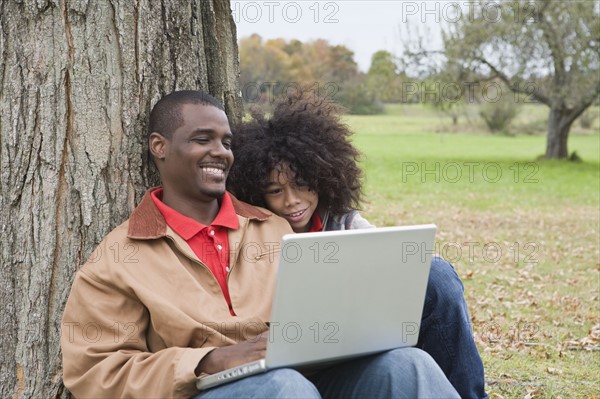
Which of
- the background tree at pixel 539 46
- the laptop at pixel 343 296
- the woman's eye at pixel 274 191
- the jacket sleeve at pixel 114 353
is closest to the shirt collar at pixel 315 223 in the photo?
the woman's eye at pixel 274 191

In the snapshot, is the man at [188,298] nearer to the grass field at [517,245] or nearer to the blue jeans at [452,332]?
the blue jeans at [452,332]

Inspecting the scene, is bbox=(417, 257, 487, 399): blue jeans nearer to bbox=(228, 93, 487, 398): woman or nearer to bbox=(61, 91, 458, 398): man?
bbox=(228, 93, 487, 398): woman

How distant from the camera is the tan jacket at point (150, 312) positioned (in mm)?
2541

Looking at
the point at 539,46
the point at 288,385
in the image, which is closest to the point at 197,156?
the point at 288,385

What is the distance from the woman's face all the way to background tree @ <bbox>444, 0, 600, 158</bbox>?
69.6 ft

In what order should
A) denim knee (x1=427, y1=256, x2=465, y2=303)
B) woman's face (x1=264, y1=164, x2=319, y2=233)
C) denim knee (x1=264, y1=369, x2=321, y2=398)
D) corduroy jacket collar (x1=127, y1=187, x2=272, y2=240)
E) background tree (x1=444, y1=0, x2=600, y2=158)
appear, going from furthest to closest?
background tree (x1=444, y1=0, x2=600, y2=158) < woman's face (x1=264, y1=164, x2=319, y2=233) < denim knee (x1=427, y1=256, x2=465, y2=303) < corduroy jacket collar (x1=127, y1=187, x2=272, y2=240) < denim knee (x1=264, y1=369, x2=321, y2=398)

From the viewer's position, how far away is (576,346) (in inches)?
233

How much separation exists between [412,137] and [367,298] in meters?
39.4

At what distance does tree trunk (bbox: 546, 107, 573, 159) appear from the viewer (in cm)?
2498

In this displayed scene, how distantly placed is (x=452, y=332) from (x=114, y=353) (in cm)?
143

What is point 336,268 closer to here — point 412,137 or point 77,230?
point 77,230

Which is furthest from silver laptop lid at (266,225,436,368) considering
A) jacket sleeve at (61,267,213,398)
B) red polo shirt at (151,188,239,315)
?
red polo shirt at (151,188,239,315)

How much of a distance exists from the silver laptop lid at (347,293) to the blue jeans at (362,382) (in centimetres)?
6

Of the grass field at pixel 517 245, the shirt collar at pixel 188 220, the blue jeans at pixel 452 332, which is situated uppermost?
the shirt collar at pixel 188 220
